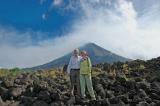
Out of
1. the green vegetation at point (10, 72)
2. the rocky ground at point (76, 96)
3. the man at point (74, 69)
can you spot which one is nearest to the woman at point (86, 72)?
the man at point (74, 69)

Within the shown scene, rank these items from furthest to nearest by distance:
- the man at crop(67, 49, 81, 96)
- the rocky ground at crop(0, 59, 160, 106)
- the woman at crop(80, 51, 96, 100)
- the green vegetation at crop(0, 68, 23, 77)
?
the green vegetation at crop(0, 68, 23, 77), the man at crop(67, 49, 81, 96), the woman at crop(80, 51, 96, 100), the rocky ground at crop(0, 59, 160, 106)

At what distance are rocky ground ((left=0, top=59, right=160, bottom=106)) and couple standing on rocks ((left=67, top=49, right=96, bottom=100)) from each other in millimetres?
484

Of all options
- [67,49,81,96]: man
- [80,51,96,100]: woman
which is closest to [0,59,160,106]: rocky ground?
[80,51,96,100]: woman

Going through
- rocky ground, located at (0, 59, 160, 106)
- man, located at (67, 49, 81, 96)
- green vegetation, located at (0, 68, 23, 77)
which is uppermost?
green vegetation, located at (0, 68, 23, 77)

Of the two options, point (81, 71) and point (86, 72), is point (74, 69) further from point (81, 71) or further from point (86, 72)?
point (86, 72)

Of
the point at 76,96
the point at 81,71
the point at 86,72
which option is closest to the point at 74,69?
A: the point at 81,71

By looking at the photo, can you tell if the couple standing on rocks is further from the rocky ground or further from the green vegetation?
the green vegetation

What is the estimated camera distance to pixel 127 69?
124 feet

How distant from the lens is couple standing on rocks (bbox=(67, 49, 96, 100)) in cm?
2664

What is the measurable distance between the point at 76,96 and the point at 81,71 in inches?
43.8

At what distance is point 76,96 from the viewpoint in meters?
26.9

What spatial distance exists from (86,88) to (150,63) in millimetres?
11392

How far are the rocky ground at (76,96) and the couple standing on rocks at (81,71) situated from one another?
484mm

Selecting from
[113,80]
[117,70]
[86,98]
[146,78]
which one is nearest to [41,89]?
[86,98]
